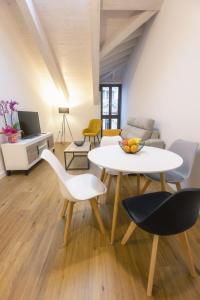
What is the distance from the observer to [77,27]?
3.19 m

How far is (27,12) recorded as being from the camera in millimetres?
2645

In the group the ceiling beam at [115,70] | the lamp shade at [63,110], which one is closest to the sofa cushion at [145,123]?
the lamp shade at [63,110]

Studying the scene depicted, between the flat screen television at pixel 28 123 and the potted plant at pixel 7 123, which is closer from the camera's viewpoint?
the potted plant at pixel 7 123

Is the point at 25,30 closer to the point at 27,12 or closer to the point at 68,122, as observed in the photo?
the point at 27,12

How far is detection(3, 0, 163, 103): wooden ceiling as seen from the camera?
2744 mm

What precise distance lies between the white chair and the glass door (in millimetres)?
5858

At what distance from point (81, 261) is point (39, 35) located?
364 centimetres

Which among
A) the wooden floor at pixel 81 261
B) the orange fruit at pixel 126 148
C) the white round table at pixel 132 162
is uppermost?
the orange fruit at pixel 126 148

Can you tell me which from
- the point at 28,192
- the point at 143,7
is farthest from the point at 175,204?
the point at 143,7

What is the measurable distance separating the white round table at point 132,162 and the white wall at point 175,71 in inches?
25.6

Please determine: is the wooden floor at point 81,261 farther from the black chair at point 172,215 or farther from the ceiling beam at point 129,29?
the ceiling beam at point 129,29

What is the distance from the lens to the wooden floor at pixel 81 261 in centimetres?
110

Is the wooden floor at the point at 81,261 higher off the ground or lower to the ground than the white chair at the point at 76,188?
lower

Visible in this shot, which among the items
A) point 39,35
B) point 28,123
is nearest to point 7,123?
point 28,123
